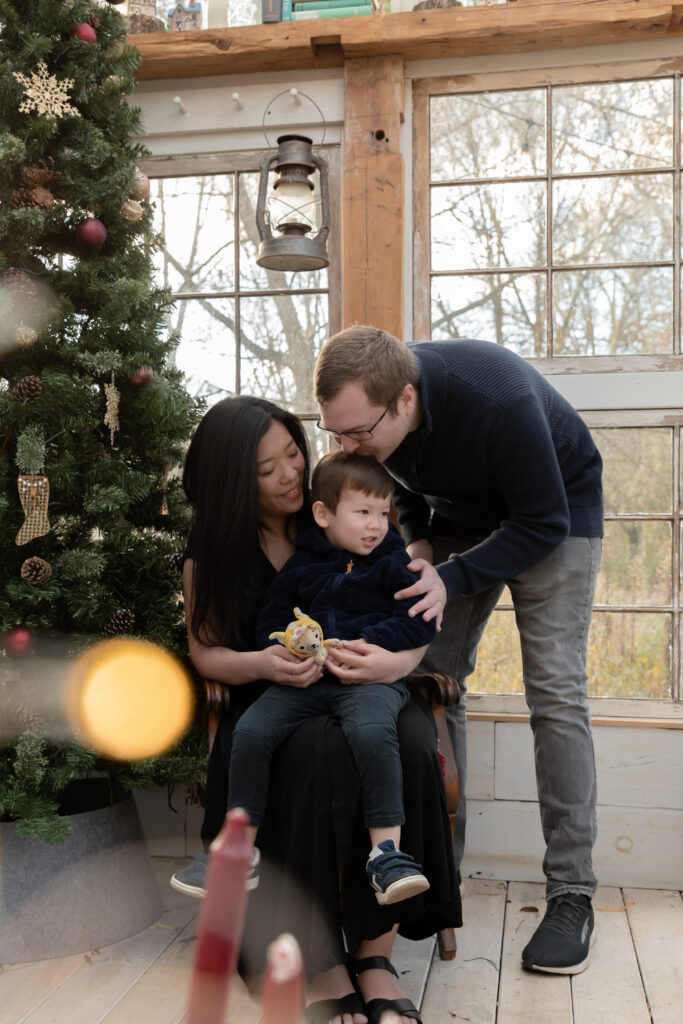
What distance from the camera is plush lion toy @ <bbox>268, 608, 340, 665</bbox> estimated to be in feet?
7.22

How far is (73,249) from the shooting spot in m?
A: 2.63

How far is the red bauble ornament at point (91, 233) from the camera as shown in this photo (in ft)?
8.35

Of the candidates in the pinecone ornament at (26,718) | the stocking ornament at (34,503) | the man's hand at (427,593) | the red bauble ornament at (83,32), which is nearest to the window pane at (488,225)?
the red bauble ornament at (83,32)

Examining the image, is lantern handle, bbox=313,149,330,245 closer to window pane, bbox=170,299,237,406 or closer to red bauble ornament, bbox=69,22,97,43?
window pane, bbox=170,299,237,406

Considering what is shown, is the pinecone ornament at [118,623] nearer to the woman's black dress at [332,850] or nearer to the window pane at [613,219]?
the woman's black dress at [332,850]

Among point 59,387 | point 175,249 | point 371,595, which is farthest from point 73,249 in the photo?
point 371,595

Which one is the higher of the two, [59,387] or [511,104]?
[511,104]

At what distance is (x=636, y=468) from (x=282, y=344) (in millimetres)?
1221

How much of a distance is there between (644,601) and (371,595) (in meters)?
1.20

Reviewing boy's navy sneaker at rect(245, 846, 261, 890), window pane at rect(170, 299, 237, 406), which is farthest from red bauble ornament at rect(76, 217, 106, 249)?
boy's navy sneaker at rect(245, 846, 261, 890)

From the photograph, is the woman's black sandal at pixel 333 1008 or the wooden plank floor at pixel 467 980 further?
the wooden plank floor at pixel 467 980

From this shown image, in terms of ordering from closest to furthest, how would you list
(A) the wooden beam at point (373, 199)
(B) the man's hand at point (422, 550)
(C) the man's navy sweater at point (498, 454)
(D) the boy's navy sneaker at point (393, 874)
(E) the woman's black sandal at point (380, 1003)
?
(D) the boy's navy sneaker at point (393, 874) → (E) the woman's black sandal at point (380, 1003) → (C) the man's navy sweater at point (498, 454) → (B) the man's hand at point (422, 550) → (A) the wooden beam at point (373, 199)

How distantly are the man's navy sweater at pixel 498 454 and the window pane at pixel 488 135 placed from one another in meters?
0.99

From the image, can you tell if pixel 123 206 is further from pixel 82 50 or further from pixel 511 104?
pixel 511 104
